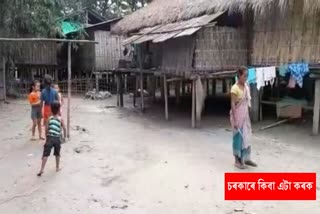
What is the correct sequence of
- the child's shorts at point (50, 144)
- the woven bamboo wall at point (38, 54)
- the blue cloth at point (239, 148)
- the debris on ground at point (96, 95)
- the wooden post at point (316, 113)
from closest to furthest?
the child's shorts at point (50, 144) → the blue cloth at point (239, 148) → the wooden post at point (316, 113) → the debris on ground at point (96, 95) → the woven bamboo wall at point (38, 54)


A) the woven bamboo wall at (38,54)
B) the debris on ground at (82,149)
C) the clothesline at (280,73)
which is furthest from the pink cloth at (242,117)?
the woven bamboo wall at (38,54)

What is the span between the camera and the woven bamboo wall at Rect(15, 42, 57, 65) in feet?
74.0

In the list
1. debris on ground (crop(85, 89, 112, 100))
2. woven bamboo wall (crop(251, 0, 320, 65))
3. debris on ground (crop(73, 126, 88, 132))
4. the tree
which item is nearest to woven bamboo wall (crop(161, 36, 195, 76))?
woven bamboo wall (crop(251, 0, 320, 65))

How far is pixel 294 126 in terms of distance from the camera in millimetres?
11984

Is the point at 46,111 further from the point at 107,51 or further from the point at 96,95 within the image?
the point at 107,51

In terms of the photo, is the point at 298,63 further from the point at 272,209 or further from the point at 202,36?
the point at 272,209

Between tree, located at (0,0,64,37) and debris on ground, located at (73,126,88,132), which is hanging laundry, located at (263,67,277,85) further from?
tree, located at (0,0,64,37)

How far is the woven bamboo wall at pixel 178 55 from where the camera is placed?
1298cm

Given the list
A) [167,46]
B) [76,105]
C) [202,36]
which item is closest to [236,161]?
[202,36]

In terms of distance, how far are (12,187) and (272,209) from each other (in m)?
3.91

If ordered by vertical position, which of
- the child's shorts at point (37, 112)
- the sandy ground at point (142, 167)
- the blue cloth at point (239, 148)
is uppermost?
the child's shorts at point (37, 112)

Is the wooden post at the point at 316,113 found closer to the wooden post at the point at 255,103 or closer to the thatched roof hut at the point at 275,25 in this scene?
the thatched roof hut at the point at 275,25

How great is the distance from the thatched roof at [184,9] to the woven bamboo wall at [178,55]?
956 millimetres

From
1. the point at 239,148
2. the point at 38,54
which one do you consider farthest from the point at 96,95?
the point at 239,148
